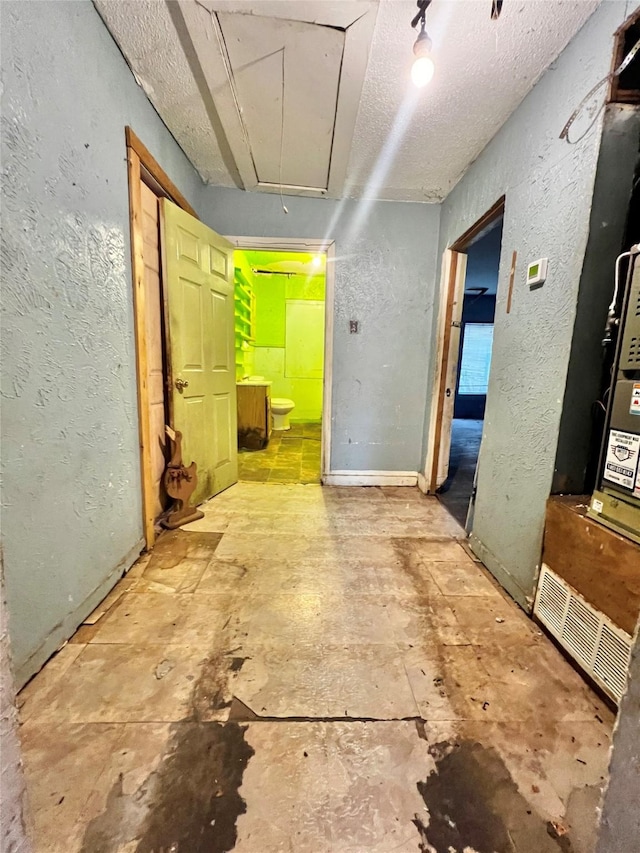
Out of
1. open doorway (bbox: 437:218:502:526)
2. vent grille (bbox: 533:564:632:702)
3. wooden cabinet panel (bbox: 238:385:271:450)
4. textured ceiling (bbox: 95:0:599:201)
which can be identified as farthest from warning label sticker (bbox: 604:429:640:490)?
wooden cabinet panel (bbox: 238:385:271:450)

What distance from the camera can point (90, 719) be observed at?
1006mm

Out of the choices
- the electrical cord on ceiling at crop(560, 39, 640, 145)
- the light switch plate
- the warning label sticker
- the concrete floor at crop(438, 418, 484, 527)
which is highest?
the electrical cord on ceiling at crop(560, 39, 640, 145)

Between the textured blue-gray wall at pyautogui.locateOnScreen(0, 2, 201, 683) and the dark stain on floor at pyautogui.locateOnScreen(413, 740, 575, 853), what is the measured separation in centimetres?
129

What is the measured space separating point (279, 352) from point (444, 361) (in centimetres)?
356

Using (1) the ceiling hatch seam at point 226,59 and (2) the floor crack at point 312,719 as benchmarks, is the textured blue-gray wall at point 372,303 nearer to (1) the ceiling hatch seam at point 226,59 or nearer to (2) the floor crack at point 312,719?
(1) the ceiling hatch seam at point 226,59

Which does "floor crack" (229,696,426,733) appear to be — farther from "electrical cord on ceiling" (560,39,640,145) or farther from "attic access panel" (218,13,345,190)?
"attic access panel" (218,13,345,190)

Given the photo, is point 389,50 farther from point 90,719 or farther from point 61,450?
point 90,719

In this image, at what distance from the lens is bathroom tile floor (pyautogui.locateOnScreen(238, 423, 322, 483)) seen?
10.6ft

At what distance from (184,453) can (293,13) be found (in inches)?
87.7

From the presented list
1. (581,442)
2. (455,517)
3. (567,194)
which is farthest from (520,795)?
(567,194)

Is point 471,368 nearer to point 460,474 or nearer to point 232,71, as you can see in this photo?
point 460,474

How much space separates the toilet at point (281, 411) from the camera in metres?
4.92

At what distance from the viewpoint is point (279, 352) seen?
579cm

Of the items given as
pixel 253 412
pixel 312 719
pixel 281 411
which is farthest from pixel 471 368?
pixel 312 719
